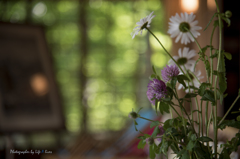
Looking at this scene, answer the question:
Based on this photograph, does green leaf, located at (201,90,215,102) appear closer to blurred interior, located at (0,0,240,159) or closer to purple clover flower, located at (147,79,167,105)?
purple clover flower, located at (147,79,167,105)

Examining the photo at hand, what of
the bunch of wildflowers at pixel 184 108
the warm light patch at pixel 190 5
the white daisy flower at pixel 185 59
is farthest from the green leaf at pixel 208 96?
the warm light patch at pixel 190 5

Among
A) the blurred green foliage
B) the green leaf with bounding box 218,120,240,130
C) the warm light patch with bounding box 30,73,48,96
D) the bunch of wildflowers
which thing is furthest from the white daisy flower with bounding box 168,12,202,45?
the blurred green foliage

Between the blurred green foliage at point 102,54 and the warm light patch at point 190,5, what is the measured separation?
91 cm

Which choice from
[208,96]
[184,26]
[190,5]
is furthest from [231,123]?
[190,5]

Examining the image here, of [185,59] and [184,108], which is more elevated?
[185,59]

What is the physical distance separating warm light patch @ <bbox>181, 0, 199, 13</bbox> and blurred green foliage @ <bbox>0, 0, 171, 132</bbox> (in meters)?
0.91

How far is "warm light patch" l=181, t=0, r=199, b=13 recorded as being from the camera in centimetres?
235

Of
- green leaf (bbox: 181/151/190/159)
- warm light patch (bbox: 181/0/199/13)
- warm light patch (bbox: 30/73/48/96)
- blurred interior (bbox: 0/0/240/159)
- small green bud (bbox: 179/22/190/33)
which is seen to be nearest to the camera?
green leaf (bbox: 181/151/190/159)

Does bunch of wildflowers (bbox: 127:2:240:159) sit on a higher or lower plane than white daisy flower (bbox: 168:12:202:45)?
lower

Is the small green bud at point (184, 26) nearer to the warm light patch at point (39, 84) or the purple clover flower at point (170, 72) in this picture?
the purple clover flower at point (170, 72)

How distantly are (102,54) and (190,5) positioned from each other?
4.88 ft

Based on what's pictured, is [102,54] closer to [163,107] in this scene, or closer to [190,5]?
[190,5]

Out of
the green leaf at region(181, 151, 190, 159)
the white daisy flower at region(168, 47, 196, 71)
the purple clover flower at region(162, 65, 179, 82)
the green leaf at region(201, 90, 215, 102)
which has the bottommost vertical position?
the green leaf at region(181, 151, 190, 159)

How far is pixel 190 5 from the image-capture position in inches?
96.7
